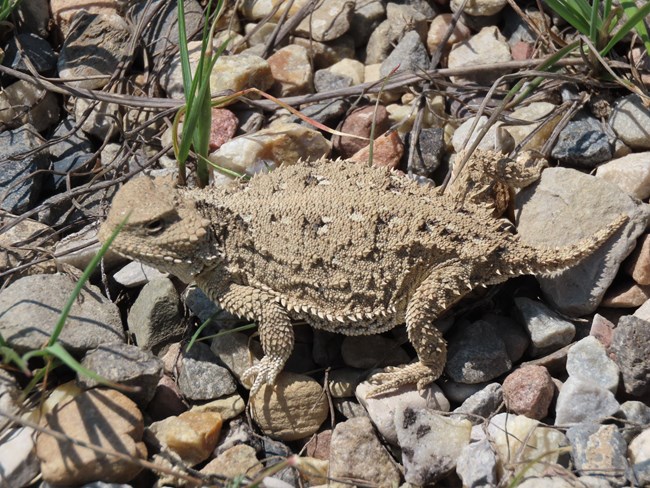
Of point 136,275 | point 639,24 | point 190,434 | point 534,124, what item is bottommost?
point 190,434

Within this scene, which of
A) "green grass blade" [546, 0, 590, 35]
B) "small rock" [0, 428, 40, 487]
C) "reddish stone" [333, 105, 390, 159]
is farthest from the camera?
"reddish stone" [333, 105, 390, 159]

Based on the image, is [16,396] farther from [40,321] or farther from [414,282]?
[414,282]

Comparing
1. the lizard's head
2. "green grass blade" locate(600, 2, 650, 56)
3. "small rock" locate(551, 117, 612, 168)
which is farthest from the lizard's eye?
"green grass blade" locate(600, 2, 650, 56)

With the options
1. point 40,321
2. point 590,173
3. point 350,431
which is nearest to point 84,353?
point 40,321

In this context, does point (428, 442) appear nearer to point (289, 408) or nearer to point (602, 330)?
point (289, 408)

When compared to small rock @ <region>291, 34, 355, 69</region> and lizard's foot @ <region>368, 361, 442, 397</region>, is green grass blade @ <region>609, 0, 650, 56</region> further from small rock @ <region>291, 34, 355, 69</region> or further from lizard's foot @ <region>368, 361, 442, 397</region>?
lizard's foot @ <region>368, 361, 442, 397</region>

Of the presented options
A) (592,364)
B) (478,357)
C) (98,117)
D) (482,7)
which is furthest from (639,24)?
(98,117)

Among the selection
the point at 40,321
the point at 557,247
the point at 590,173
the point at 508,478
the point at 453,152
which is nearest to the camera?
the point at 508,478
